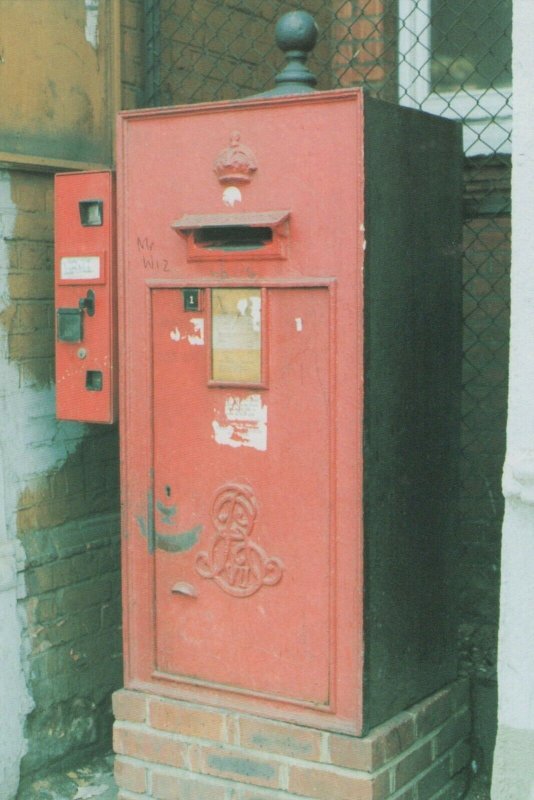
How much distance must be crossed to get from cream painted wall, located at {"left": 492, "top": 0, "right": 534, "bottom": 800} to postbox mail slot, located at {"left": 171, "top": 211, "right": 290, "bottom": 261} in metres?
0.64

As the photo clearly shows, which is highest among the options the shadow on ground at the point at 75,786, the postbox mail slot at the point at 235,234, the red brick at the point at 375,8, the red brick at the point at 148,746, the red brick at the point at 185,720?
the red brick at the point at 375,8

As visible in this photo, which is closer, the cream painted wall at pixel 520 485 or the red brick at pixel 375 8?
the cream painted wall at pixel 520 485

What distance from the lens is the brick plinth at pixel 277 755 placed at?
9.54 feet

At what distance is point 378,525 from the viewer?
2.88 metres

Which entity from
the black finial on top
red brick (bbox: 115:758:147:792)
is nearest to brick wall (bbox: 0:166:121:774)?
red brick (bbox: 115:758:147:792)

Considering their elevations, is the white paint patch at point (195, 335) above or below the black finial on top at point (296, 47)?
below

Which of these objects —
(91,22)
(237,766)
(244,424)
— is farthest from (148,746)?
(91,22)

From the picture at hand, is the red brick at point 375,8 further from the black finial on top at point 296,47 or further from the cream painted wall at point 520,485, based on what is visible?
the cream painted wall at point 520,485

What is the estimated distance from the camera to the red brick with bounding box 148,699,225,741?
309 centimetres

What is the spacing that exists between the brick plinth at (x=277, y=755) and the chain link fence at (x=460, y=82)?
24.9 inches

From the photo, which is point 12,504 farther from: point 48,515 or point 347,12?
point 347,12

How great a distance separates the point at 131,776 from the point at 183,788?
197 millimetres

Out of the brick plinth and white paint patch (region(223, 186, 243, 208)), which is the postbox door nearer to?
the brick plinth

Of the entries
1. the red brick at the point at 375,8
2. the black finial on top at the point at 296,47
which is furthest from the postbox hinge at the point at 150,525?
the red brick at the point at 375,8
